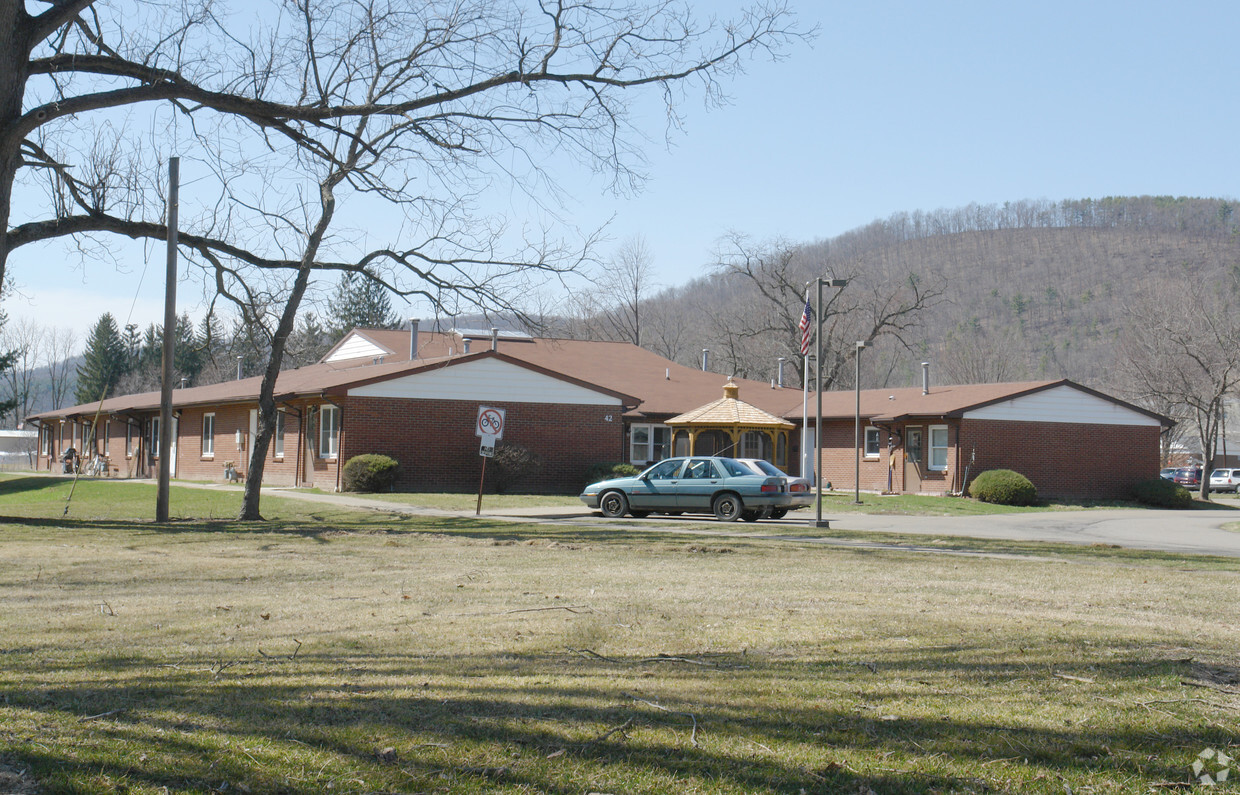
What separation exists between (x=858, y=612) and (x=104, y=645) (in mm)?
5442

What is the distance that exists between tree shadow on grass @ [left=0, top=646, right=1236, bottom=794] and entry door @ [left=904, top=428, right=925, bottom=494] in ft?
113

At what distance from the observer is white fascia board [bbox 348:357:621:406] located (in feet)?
108

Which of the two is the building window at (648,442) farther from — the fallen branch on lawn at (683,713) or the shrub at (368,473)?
the fallen branch on lawn at (683,713)

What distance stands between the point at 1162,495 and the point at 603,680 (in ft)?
130

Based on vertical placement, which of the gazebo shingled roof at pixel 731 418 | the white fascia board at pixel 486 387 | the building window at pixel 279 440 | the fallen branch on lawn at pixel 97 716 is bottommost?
the fallen branch on lawn at pixel 97 716

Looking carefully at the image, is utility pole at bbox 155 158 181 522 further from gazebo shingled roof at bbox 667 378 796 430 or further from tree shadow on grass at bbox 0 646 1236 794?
gazebo shingled roof at bbox 667 378 796 430

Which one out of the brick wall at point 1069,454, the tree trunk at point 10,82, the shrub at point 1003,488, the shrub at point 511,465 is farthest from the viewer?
the brick wall at point 1069,454

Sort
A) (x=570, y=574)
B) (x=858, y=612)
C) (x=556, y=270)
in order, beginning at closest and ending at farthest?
(x=858, y=612) → (x=570, y=574) → (x=556, y=270)

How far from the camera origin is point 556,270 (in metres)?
20.4

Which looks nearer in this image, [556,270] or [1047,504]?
[556,270]

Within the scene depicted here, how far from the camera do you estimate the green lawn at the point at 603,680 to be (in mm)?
4531

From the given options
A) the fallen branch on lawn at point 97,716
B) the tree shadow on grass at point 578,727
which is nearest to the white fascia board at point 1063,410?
the tree shadow on grass at point 578,727

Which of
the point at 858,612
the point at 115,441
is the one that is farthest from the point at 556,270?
the point at 115,441

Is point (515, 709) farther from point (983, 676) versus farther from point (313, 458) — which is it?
point (313, 458)
